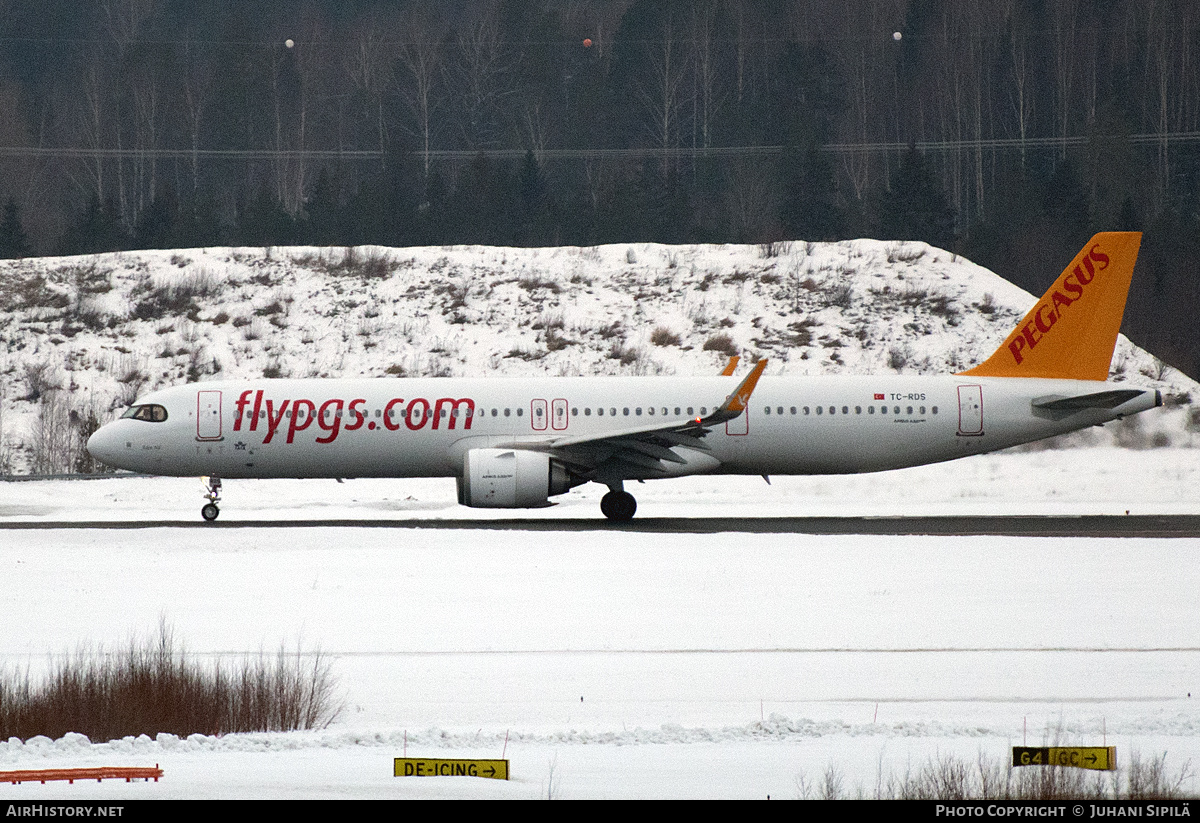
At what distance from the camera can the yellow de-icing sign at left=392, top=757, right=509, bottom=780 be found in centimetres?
898

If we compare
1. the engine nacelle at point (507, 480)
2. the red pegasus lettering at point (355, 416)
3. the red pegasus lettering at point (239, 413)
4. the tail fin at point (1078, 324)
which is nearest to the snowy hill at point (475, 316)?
the tail fin at point (1078, 324)

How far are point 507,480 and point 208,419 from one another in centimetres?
624

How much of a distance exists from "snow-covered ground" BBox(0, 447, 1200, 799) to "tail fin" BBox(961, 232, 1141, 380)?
7.05m

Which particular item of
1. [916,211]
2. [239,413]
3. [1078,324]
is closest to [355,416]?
[239,413]

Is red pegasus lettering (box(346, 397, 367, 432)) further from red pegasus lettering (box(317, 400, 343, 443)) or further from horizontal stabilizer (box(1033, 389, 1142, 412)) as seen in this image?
horizontal stabilizer (box(1033, 389, 1142, 412))

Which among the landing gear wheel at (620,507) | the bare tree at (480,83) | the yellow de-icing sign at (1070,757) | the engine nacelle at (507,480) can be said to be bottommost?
the yellow de-icing sign at (1070,757)

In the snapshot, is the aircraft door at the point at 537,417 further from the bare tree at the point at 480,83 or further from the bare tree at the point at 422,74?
the bare tree at the point at 480,83

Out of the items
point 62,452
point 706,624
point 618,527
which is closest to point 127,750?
point 706,624

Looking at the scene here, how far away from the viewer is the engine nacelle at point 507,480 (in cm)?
2491

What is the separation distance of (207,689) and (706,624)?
6.12m

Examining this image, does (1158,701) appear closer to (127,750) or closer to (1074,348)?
(127,750)

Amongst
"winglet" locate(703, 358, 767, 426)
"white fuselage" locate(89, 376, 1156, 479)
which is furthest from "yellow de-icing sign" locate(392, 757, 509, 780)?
"white fuselage" locate(89, 376, 1156, 479)

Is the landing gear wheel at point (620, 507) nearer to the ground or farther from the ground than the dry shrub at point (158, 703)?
farther from the ground

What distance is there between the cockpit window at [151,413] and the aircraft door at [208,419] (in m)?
0.73
